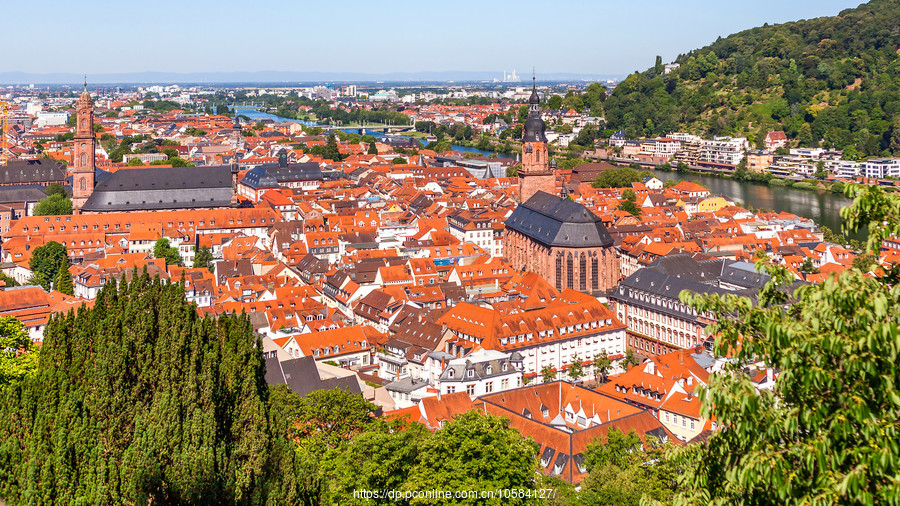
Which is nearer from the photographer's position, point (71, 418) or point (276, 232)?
point (71, 418)

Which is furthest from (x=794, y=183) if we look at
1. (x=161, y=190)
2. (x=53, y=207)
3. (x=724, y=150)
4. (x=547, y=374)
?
(x=547, y=374)

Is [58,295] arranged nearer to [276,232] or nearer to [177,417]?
[276,232]

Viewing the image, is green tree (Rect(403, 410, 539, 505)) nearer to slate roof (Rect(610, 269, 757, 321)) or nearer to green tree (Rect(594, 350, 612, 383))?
green tree (Rect(594, 350, 612, 383))

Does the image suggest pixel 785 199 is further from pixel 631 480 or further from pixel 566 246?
pixel 631 480

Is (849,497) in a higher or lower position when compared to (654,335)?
higher

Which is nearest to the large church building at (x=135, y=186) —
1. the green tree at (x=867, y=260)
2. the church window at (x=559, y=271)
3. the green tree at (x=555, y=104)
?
the church window at (x=559, y=271)

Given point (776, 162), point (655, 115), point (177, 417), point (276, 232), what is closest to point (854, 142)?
point (776, 162)

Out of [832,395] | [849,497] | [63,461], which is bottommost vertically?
[63,461]

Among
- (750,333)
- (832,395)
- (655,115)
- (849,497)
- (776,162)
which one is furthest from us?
(655,115)
